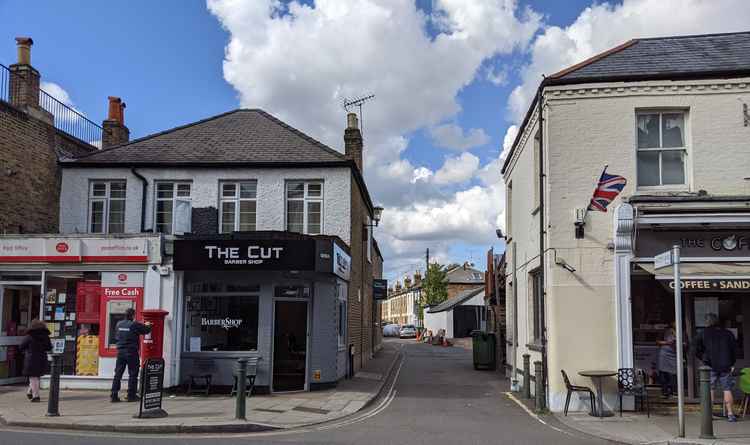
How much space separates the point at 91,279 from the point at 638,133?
12.9m

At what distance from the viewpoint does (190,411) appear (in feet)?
39.9

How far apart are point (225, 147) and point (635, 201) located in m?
12.0

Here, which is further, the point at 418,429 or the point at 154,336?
the point at 154,336

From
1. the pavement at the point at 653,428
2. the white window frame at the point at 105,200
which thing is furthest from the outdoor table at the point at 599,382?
the white window frame at the point at 105,200

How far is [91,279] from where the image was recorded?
15.6 meters

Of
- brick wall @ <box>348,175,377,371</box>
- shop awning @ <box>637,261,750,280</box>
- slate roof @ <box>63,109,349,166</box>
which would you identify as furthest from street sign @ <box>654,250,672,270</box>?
brick wall @ <box>348,175,377,371</box>

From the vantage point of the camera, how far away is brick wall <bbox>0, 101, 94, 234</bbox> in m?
17.7

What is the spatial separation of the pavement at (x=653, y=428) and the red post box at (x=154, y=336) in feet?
28.0

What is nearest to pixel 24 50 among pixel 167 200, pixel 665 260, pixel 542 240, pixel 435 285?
pixel 167 200

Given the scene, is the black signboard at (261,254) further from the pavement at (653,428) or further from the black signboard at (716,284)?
the black signboard at (716,284)

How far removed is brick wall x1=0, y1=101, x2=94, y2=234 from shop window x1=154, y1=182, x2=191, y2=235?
3.15 m

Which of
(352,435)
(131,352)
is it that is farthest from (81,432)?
(352,435)

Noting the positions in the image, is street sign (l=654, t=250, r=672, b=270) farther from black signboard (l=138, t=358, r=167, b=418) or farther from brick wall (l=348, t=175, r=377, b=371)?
brick wall (l=348, t=175, r=377, b=371)

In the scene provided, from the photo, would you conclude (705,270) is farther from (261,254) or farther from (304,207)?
(304,207)
